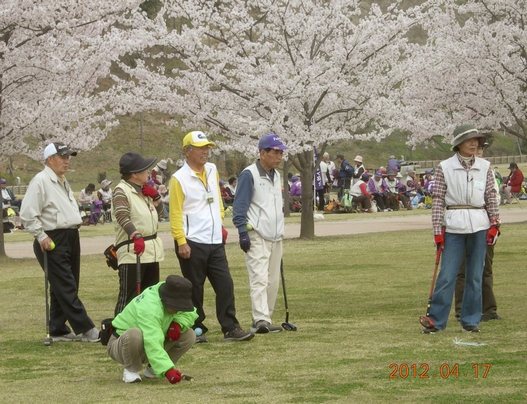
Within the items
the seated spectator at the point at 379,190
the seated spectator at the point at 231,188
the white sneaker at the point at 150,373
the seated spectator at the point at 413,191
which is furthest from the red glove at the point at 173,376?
the seated spectator at the point at 413,191

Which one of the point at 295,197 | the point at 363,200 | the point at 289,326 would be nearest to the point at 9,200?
the point at 295,197

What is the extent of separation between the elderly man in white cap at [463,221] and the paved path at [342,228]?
12.8 meters

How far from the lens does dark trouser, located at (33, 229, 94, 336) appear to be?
10.2 metres

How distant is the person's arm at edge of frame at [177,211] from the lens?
9805 millimetres

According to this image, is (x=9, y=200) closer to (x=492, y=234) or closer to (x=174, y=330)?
(x=492, y=234)

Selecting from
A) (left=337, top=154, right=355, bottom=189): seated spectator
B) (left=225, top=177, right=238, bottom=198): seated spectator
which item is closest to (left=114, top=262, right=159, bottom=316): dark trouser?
(left=225, top=177, right=238, bottom=198): seated spectator

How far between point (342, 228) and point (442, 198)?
17.0 metres

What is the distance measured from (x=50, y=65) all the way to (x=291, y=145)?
541cm

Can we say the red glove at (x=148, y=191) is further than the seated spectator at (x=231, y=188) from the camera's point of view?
No

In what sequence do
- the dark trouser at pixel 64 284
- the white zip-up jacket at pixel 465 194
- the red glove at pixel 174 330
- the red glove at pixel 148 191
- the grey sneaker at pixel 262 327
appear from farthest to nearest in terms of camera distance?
the grey sneaker at pixel 262 327
the dark trouser at pixel 64 284
the white zip-up jacket at pixel 465 194
the red glove at pixel 148 191
the red glove at pixel 174 330

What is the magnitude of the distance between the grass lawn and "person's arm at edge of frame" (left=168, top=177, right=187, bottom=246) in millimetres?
1070

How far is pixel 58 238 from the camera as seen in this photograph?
33.9 feet

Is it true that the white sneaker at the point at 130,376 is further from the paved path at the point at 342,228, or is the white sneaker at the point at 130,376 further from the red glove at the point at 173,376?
the paved path at the point at 342,228

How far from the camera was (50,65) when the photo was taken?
20.3m
